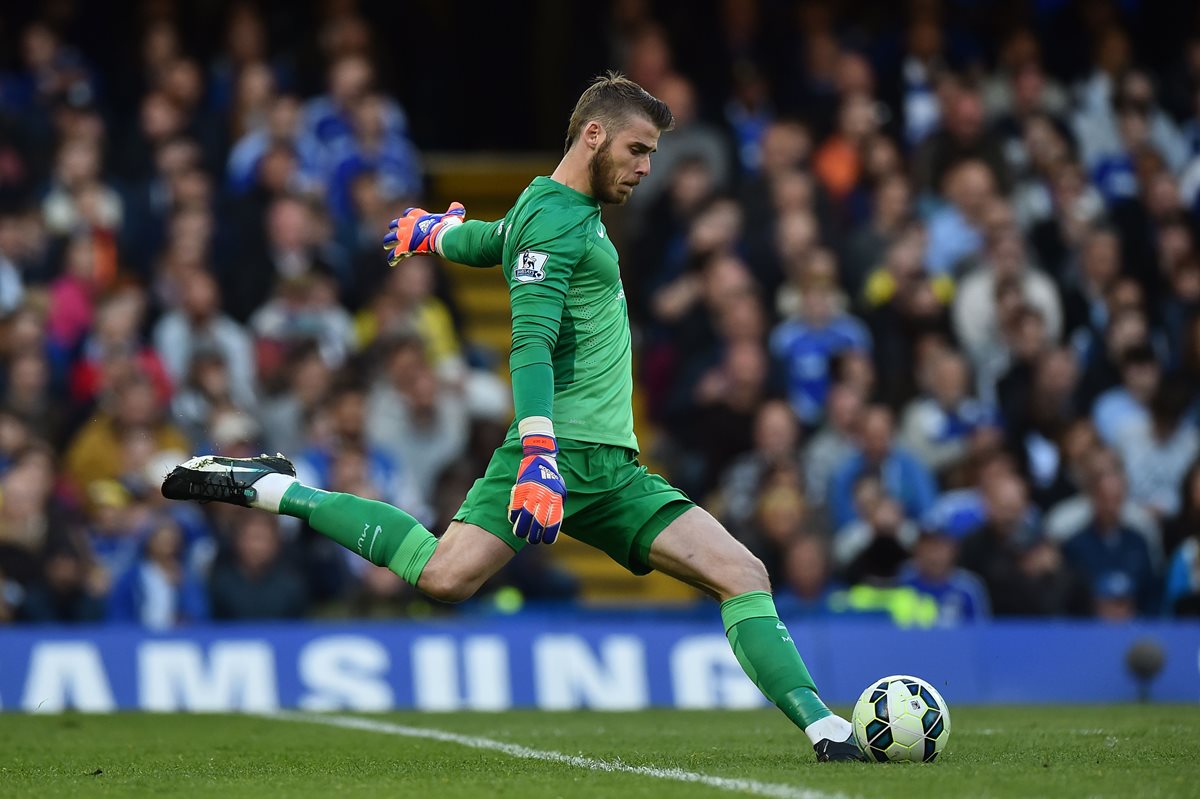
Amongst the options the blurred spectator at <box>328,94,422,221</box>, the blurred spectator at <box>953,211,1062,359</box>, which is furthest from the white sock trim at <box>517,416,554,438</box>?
the blurred spectator at <box>953,211,1062,359</box>

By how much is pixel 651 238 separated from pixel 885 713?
866cm

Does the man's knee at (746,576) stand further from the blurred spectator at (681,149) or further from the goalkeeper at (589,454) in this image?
the blurred spectator at (681,149)

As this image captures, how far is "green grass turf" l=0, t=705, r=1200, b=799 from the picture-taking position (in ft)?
19.9

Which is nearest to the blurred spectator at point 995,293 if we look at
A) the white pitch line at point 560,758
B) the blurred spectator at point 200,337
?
the blurred spectator at point 200,337

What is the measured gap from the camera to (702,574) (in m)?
6.85

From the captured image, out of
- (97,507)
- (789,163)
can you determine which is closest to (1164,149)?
(789,163)

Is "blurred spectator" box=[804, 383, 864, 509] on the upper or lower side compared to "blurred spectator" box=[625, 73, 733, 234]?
lower

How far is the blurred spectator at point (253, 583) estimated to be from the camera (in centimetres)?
1224

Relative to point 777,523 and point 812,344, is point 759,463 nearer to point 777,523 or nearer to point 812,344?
point 777,523

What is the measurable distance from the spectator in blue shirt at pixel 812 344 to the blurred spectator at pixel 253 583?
3.82m

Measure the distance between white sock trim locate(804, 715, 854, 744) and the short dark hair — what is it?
81.7 inches

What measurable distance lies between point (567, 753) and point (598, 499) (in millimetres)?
1235

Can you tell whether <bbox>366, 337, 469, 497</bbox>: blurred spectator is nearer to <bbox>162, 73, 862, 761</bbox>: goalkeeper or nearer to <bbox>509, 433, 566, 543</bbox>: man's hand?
<bbox>162, 73, 862, 761</bbox>: goalkeeper

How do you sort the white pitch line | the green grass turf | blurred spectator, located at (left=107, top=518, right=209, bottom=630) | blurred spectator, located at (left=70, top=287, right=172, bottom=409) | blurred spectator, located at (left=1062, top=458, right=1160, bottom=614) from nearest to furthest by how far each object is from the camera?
1. the white pitch line
2. the green grass turf
3. blurred spectator, located at (left=107, top=518, right=209, bottom=630)
4. blurred spectator, located at (left=70, top=287, right=172, bottom=409)
5. blurred spectator, located at (left=1062, top=458, right=1160, bottom=614)
